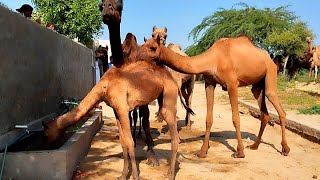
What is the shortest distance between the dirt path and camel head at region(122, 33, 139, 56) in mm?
1873

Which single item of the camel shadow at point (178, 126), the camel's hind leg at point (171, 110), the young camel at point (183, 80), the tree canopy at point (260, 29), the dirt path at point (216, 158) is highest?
the tree canopy at point (260, 29)

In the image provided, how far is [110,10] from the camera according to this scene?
4.63m

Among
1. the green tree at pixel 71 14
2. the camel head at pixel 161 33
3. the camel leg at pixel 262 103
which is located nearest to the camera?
the camel leg at pixel 262 103

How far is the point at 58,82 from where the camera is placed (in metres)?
8.45

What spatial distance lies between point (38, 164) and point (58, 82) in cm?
383

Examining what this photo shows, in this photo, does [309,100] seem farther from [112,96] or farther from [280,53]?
[280,53]

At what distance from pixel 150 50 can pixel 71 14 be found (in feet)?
74.1

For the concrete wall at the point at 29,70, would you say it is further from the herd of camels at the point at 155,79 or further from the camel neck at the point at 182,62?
the camel neck at the point at 182,62

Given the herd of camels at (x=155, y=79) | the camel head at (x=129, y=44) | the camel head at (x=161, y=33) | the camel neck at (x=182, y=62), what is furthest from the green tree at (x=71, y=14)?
the camel neck at (x=182, y=62)

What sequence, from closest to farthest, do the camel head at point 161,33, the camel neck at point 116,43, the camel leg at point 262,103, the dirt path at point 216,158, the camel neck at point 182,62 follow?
the camel neck at point 116,43, the dirt path at point 216,158, the camel neck at point 182,62, the camel leg at point 262,103, the camel head at point 161,33

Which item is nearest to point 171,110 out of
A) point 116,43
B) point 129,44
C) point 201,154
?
point 116,43

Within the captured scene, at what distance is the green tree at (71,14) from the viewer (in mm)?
27641

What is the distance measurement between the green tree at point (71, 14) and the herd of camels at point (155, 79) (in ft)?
69.0

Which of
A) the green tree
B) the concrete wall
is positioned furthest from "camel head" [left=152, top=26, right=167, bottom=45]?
the green tree
